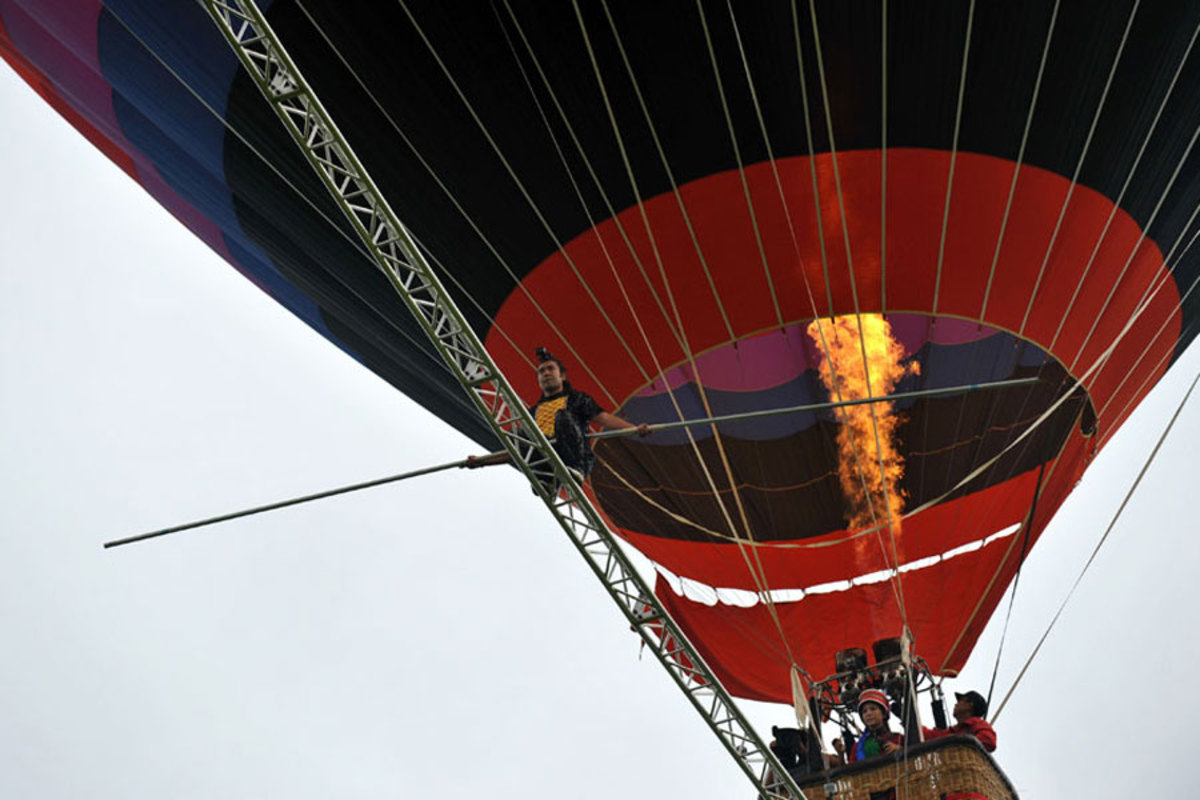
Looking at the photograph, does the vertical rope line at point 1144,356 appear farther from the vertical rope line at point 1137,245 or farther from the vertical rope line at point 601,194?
the vertical rope line at point 601,194

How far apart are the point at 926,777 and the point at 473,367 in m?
2.77

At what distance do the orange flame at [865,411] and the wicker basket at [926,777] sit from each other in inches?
89.6

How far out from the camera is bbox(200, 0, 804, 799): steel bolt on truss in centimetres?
573

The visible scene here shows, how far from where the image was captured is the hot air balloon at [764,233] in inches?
290

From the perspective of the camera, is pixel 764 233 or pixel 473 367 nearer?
pixel 473 367

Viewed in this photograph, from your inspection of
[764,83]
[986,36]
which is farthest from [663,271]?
[986,36]

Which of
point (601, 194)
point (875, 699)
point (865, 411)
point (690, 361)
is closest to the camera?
point (875, 699)

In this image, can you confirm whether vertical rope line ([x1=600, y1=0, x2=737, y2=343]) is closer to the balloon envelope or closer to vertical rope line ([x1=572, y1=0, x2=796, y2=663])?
the balloon envelope

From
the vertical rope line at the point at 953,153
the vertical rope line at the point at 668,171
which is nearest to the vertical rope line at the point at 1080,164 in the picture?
the vertical rope line at the point at 953,153

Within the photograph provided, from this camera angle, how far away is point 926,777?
268 inches

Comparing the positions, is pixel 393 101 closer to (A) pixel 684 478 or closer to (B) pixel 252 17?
(B) pixel 252 17

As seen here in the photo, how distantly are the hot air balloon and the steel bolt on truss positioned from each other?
1422 mm

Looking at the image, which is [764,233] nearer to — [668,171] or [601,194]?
[668,171]

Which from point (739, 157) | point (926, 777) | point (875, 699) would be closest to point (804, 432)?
point (875, 699)
